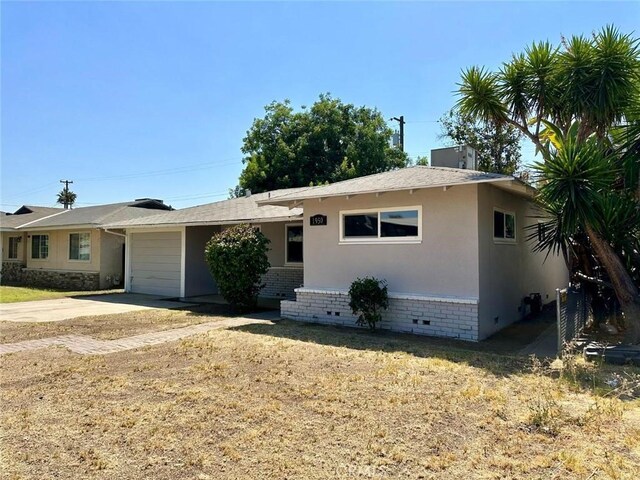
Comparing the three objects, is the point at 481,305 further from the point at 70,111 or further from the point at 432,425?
the point at 70,111

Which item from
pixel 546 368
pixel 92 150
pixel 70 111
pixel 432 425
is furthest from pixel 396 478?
pixel 92 150

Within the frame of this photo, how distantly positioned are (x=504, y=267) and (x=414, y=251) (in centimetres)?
228

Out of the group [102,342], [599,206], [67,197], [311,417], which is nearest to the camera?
[311,417]

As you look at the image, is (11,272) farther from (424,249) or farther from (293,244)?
(424,249)

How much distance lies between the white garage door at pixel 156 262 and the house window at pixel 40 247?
7.07 metres

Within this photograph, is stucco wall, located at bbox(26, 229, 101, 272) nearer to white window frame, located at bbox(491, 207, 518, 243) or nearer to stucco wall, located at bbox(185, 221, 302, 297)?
stucco wall, located at bbox(185, 221, 302, 297)

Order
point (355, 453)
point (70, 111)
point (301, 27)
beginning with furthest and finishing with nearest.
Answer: point (70, 111) → point (301, 27) → point (355, 453)

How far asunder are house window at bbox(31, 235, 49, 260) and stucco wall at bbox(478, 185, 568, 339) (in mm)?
20828

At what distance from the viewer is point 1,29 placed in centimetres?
804

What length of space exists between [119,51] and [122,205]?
11039 millimetres

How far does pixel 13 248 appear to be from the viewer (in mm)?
23578

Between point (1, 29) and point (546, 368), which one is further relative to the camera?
point (1, 29)

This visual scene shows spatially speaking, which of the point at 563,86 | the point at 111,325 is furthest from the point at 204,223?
the point at 563,86

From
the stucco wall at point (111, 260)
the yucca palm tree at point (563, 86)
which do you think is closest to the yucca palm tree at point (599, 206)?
the yucca palm tree at point (563, 86)
